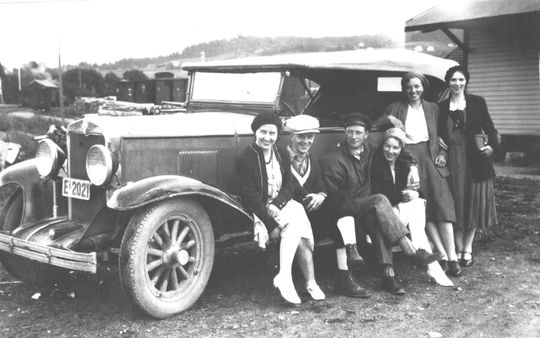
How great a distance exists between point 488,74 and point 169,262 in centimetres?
1260

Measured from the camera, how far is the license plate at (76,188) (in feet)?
13.9

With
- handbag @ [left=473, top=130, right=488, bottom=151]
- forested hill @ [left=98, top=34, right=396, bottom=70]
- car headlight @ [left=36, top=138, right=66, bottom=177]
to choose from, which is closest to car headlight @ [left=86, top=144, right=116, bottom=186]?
car headlight @ [left=36, top=138, right=66, bottom=177]

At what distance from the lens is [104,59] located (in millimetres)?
52156

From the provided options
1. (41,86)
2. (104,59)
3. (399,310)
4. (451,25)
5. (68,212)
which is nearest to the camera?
(399,310)

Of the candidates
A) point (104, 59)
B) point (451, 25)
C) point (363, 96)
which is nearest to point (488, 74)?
point (451, 25)

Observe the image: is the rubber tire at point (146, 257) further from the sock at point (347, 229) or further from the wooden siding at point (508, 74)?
the wooden siding at point (508, 74)

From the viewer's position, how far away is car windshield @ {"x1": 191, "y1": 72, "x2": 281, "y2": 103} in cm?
488

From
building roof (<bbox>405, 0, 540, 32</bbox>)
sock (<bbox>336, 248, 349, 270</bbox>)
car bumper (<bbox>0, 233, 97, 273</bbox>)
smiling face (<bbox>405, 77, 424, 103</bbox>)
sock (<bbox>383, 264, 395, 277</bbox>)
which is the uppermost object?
building roof (<bbox>405, 0, 540, 32</bbox>)

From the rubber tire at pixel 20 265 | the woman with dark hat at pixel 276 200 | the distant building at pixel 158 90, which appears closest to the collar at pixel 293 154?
the woman with dark hat at pixel 276 200

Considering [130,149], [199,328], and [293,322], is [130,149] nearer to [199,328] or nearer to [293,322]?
[199,328]

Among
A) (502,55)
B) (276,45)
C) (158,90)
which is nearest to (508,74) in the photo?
(502,55)

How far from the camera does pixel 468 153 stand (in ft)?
16.7

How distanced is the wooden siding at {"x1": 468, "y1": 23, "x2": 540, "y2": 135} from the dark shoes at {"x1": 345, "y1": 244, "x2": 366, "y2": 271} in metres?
10.4

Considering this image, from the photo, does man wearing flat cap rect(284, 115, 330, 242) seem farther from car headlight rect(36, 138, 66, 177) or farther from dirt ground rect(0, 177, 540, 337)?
car headlight rect(36, 138, 66, 177)
